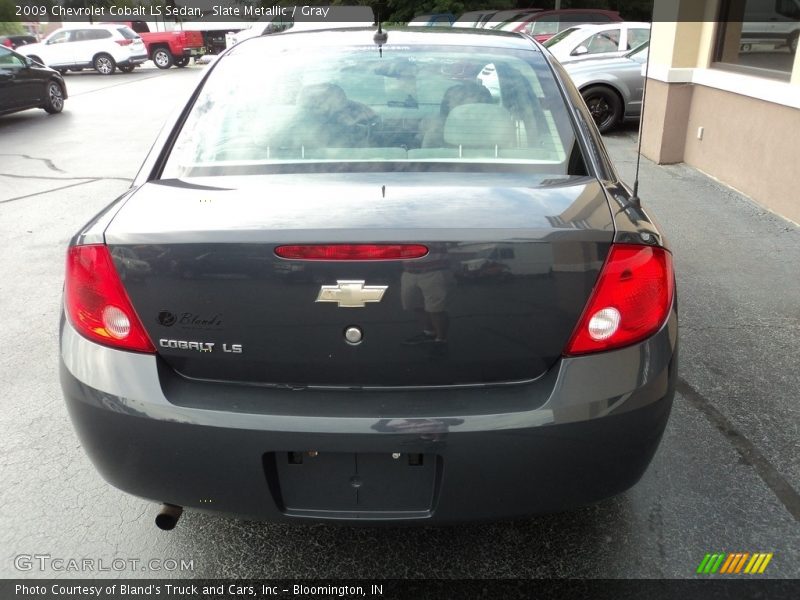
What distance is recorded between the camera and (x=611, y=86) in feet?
35.0

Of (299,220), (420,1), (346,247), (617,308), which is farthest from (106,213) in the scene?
(420,1)

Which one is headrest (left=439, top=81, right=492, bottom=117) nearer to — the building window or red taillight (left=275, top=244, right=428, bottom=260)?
red taillight (left=275, top=244, right=428, bottom=260)

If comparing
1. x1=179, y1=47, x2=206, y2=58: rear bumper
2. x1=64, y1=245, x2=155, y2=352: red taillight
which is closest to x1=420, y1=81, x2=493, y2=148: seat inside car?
x1=64, y1=245, x2=155, y2=352: red taillight

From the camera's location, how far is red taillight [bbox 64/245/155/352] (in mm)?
1858

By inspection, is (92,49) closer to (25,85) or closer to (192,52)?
(192,52)

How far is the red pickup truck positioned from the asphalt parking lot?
24872 mm

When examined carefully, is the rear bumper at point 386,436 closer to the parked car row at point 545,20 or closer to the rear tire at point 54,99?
the rear tire at point 54,99

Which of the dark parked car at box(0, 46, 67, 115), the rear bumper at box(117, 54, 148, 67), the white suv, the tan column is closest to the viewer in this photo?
the tan column

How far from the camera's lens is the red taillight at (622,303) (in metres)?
1.82

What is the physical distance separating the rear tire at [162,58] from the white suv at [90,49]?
3119mm

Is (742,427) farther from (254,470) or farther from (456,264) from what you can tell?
(254,470)

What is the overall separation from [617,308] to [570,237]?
9.4 inches

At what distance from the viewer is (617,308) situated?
1.85m

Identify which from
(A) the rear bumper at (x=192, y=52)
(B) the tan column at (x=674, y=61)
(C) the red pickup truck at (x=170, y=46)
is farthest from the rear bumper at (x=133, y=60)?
(B) the tan column at (x=674, y=61)
